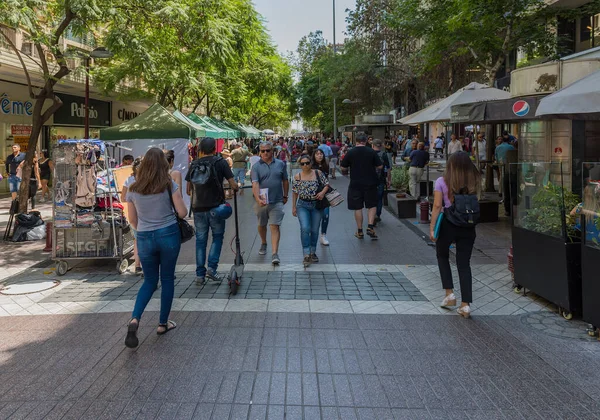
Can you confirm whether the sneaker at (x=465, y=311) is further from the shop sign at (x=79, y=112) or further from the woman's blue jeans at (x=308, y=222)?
the shop sign at (x=79, y=112)

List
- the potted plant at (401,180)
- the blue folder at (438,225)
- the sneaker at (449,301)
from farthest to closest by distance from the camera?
the potted plant at (401,180) → the sneaker at (449,301) → the blue folder at (438,225)

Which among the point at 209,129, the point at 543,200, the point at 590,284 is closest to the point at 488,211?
the point at 543,200

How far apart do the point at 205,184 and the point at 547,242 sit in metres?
3.74

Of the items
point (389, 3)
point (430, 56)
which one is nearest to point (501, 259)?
point (430, 56)

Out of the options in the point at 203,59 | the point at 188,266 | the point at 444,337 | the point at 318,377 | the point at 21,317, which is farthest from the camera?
the point at 203,59

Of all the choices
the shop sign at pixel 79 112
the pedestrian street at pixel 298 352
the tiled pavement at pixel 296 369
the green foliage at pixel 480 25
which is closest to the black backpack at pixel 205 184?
the pedestrian street at pixel 298 352

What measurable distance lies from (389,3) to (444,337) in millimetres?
26256

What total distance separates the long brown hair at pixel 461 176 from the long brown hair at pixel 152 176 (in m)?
2.73

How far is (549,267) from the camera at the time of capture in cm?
594

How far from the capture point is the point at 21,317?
20.0 ft

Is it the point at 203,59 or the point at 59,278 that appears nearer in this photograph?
the point at 59,278

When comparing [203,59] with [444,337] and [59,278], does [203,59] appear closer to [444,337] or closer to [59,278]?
[59,278]

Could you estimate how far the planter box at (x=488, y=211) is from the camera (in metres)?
12.3

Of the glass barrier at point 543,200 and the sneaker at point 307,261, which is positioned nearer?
the glass barrier at point 543,200
